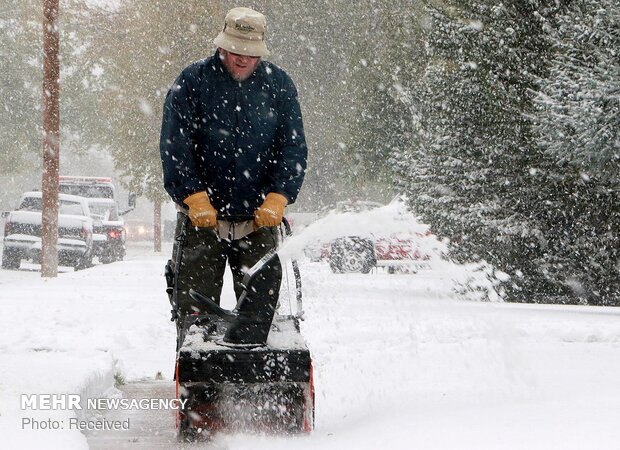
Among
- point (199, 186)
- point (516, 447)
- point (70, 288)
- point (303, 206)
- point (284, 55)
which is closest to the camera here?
point (516, 447)

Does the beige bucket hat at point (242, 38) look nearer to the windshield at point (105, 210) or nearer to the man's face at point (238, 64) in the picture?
the man's face at point (238, 64)

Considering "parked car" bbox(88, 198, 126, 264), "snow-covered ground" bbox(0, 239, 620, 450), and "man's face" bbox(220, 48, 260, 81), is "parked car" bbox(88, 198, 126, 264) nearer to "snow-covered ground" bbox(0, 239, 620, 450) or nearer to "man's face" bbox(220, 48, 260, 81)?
"snow-covered ground" bbox(0, 239, 620, 450)

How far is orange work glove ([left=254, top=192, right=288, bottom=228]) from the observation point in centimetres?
472

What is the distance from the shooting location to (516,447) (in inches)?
145

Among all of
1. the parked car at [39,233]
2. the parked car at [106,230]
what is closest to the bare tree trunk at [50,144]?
the parked car at [39,233]

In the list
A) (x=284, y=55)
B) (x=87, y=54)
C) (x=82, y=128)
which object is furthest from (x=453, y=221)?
(x=82, y=128)

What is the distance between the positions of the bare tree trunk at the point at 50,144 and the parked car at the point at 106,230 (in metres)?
9.25

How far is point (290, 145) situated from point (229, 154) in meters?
0.33

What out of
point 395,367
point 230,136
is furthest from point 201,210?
point 395,367

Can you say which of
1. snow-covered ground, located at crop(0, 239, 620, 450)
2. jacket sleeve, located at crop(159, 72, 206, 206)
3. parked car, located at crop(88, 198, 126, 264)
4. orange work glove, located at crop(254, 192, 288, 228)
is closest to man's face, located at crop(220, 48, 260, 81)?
jacket sleeve, located at crop(159, 72, 206, 206)

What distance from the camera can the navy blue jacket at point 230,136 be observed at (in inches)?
192

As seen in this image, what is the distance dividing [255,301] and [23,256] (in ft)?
64.4

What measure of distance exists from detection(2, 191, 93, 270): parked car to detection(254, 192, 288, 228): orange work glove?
1832 centimetres

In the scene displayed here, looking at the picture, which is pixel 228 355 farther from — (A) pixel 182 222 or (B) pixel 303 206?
(B) pixel 303 206
